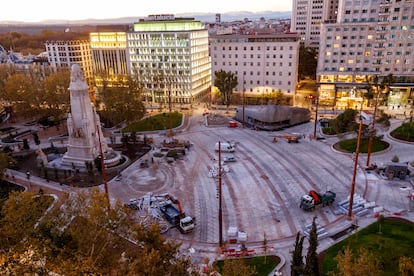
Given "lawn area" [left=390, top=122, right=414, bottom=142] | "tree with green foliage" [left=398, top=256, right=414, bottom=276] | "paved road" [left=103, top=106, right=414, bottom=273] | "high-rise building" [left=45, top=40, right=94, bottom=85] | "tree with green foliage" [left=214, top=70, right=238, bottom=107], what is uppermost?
"high-rise building" [left=45, top=40, right=94, bottom=85]

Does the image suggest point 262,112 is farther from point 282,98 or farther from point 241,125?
point 282,98

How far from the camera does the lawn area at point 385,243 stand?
26148 millimetres

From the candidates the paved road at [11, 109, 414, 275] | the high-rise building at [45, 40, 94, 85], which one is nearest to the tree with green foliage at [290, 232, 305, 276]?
the paved road at [11, 109, 414, 275]

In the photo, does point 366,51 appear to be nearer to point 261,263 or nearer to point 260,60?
point 260,60

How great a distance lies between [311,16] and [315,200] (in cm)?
14078

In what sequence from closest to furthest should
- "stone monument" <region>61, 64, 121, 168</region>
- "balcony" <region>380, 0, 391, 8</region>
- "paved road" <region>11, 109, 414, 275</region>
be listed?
"paved road" <region>11, 109, 414, 275</region> < "stone monument" <region>61, 64, 121, 168</region> < "balcony" <region>380, 0, 391, 8</region>

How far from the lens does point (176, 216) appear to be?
34.5m

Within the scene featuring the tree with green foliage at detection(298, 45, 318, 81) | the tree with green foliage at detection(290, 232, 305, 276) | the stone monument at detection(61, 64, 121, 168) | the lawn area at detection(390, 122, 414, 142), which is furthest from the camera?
the tree with green foliage at detection(298, 45, 318, 81)

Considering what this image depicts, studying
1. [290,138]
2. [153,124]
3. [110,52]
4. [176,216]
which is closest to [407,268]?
[176,216]

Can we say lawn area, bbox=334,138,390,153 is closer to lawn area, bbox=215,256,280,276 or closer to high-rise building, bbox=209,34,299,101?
lawn area, bbox=215,256,280,276

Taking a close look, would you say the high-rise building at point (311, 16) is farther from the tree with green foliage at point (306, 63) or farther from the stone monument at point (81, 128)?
the stone monument at point (81, 128)

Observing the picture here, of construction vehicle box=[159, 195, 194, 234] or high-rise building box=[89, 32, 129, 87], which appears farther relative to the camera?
high-rise building box=[89, 32, 129, 87]

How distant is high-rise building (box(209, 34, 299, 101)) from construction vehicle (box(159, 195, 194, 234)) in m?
56.2

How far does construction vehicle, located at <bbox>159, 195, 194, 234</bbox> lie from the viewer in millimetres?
32938
